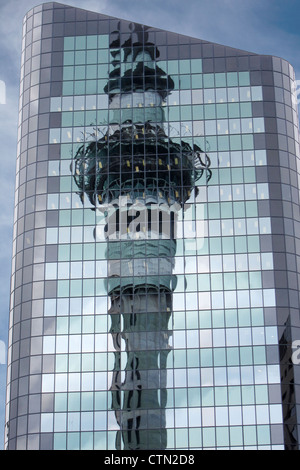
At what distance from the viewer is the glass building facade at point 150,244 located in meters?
108

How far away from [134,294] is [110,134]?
67.8 ft

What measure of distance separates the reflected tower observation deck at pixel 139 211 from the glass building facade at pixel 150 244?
Answer: 0.55 ft

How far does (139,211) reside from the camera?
117 m

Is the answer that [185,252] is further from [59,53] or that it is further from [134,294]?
[59,53]

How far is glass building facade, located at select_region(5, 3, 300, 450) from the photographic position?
10794 centimetres

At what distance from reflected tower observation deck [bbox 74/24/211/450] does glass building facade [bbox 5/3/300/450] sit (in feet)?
0.55

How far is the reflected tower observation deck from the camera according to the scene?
10881cm

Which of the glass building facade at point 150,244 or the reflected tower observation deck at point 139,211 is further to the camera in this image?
the reflected tower observation deck at point 139,211

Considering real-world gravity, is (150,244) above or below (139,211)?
below

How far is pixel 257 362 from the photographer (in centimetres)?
10888

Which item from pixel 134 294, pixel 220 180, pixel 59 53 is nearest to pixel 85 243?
pixel 134 294

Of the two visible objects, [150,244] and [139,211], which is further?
[139,211]

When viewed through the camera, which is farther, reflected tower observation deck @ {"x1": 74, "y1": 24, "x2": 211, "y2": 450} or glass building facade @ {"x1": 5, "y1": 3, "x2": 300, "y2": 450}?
reflected tower observation deck @ {"x1": 74, "y1": 24, "x2": 211, "y2": 450}

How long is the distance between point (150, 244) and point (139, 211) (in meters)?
4.21
